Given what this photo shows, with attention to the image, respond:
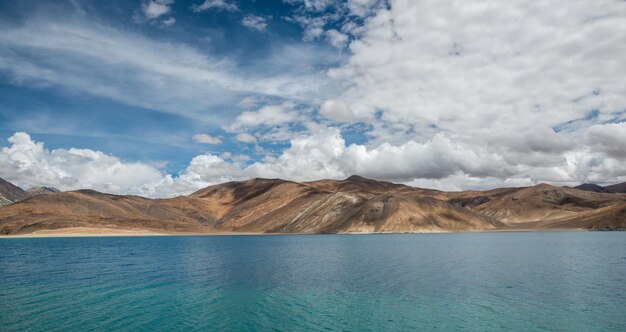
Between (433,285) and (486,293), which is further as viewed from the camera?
(433,285)

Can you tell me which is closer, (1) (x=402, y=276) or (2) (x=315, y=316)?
(2) (x=315, y=316)

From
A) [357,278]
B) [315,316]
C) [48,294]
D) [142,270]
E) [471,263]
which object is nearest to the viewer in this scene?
[315,316]

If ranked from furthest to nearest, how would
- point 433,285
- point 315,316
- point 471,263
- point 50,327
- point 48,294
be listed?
point 471,263
point 433,285
point 48,294
point 315,316
point 50,327

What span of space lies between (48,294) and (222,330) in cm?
2024

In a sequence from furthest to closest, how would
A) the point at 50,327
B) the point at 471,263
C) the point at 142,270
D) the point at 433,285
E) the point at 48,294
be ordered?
the point at 471,263
the point at 142,270
the point at 433,285
the point at 48,294
the point at 50,327

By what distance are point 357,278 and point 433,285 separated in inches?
341

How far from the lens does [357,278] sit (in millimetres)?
48781

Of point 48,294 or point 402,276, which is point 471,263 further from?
point 48,294

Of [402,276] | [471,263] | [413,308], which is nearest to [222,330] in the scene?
[413,308]

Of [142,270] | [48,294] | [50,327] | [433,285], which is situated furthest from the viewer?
[142,270]

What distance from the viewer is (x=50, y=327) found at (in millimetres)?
27797

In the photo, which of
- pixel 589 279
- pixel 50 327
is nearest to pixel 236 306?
pixel 50 327

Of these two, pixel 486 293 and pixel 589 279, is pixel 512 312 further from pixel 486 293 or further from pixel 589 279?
pixel 589 279

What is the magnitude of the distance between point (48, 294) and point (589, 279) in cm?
5249
